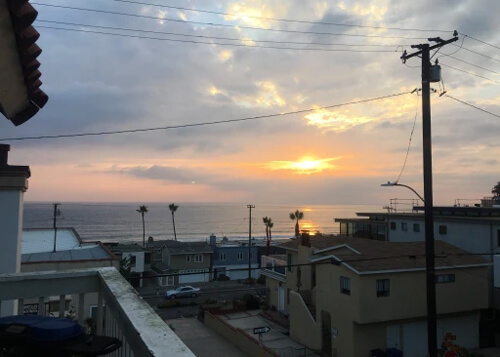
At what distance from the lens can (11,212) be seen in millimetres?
5836

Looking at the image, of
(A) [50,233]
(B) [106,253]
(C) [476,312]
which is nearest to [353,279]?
(C) [476,312]

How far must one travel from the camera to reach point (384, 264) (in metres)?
19.1

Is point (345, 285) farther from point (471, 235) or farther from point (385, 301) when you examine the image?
point (471, 235)

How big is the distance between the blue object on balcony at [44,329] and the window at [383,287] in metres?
18.0

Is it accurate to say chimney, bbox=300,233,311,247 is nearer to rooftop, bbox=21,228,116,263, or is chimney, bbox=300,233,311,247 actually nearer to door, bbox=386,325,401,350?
door, bbox=386,325,401,350

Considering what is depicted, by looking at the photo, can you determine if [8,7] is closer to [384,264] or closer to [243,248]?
[384,264]

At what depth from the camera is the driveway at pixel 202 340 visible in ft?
70.0

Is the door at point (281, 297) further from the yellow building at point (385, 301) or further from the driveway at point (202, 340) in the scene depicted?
the driveway at point (202, 340)

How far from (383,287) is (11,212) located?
16.8m

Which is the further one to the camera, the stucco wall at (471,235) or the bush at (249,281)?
the bush at (249,281)

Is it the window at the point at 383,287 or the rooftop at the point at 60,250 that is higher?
the rooftop at the point at 60,250

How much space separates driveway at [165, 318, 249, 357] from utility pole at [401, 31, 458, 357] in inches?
478

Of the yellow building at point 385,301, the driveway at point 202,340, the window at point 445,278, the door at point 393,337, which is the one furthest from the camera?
the driveway at point 202,340

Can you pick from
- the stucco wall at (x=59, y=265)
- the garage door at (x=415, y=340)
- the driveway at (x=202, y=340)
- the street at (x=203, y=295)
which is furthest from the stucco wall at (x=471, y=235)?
the stucco wall at (x=59, y=265)
